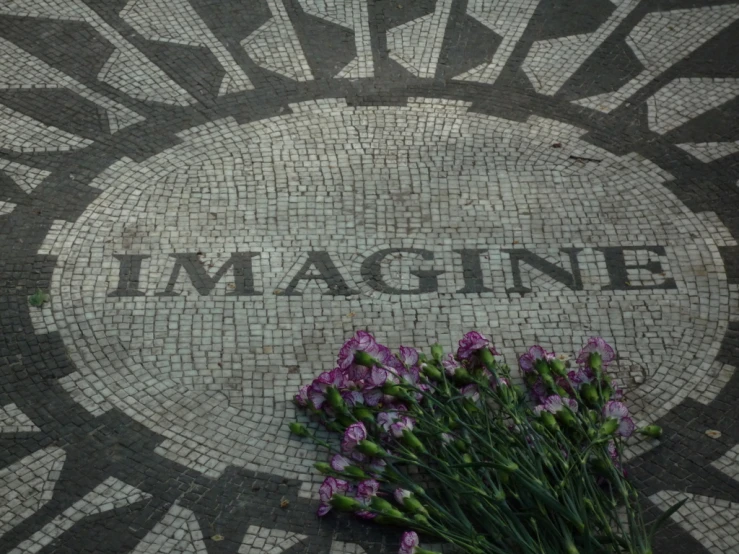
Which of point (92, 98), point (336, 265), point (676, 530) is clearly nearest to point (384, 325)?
point (336, 265)

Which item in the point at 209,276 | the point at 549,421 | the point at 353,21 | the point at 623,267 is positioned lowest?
the point at 549,421

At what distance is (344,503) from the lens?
6.54 meters

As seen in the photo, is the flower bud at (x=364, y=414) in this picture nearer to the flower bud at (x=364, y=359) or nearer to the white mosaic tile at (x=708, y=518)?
the flower bud at (x=364, y=359)

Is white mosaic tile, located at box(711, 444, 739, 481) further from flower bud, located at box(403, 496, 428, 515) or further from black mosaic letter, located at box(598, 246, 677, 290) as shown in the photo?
flower bud, located at box(403, 496, 428, 515)

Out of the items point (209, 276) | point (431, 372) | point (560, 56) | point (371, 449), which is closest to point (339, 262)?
point (209, 276)

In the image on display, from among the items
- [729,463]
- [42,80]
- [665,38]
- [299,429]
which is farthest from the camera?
[665,38]

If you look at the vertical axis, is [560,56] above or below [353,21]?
below

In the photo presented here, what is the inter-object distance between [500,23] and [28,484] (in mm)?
8193

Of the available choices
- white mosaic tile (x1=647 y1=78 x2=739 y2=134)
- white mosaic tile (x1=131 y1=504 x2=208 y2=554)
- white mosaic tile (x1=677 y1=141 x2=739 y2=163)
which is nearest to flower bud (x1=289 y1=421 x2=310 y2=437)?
white mosaic tile (x1=131 y1=504 x2=208 y2=554)

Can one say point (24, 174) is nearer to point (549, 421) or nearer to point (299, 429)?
point (299, 429)

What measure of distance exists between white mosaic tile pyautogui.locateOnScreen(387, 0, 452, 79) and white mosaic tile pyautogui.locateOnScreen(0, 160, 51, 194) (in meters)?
4.36

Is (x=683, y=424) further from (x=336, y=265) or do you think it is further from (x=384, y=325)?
(x=336, y=265)

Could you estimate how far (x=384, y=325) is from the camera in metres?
8.55

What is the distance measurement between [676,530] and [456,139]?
5086 mm
